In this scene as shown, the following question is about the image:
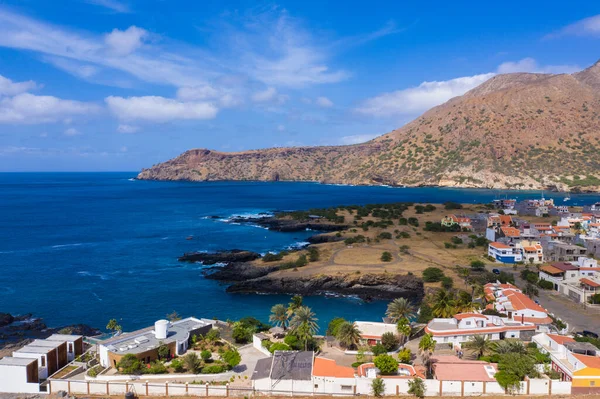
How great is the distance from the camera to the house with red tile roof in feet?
112

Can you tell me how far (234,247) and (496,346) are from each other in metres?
59.0

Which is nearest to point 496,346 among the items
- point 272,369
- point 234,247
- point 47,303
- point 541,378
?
point 541,378

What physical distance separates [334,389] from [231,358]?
7.59 metres

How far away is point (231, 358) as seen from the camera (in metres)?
30.0

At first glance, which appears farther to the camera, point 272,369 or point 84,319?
point 84,319

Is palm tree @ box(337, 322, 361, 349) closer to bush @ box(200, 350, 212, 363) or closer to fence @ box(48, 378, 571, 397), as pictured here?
fence @ box(48, 378, 571, 397)

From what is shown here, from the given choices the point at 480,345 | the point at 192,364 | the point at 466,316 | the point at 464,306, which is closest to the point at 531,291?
the point at 464,306

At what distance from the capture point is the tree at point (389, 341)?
33.6 m

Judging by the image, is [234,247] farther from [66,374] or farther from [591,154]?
[591,154]

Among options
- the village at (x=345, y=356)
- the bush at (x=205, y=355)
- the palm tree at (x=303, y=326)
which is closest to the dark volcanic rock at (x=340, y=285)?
the village at (x=345, y=356)

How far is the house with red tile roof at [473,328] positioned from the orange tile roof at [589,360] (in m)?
7.35

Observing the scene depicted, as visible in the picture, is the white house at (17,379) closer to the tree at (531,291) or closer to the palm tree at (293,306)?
the palm tree at (293,306)

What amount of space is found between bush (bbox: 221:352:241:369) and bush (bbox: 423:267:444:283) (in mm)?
34159

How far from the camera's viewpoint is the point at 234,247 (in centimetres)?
8394
